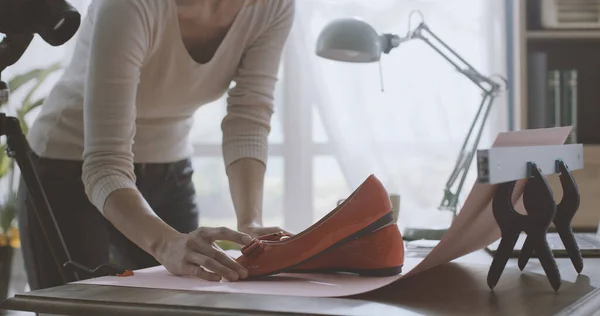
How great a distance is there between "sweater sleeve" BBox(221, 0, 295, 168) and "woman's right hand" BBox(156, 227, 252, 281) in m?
0.47

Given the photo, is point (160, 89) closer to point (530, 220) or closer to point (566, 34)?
point (530, 220)

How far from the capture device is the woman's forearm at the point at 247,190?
131cm

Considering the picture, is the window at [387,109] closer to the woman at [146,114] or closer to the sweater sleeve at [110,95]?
the woman at [146,114]

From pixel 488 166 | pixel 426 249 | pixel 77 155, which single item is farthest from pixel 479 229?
pixel 77 155

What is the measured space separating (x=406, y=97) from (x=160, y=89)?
1.95 m

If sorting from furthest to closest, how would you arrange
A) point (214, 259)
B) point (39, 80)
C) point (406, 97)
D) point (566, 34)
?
point (406, 97)
point (39, 80)
point (566, 34)
point (214, 259)

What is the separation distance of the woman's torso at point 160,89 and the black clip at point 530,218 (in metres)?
0.70

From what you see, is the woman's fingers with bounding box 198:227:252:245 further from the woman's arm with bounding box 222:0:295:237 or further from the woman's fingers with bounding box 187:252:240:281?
the woman's arm with bounding box 222:0:295:237

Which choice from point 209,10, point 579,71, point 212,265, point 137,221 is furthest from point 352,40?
point 579,71

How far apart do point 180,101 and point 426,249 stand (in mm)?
553

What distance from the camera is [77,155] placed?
144 centimetres

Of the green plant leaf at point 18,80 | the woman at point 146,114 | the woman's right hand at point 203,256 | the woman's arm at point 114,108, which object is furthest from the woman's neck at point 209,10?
the green plant leaf at point 18,80

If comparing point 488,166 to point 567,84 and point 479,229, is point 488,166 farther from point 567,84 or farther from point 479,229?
point 567,84

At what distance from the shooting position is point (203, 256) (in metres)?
0.91
